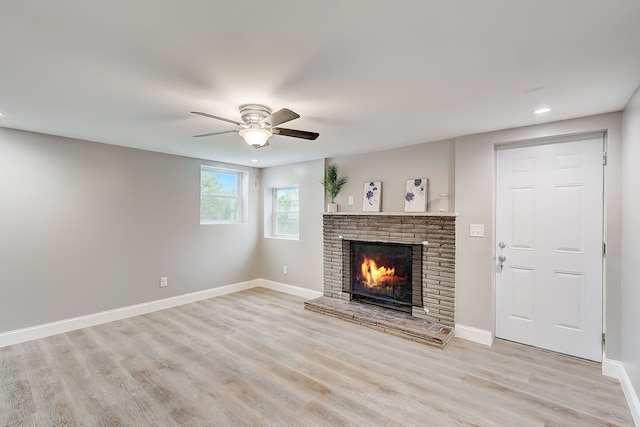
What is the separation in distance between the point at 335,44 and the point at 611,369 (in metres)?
3.50

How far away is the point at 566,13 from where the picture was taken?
1.31 m

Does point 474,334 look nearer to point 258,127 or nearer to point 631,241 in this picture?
point 631,241

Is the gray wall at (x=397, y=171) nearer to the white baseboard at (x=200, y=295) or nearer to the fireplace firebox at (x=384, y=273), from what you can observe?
the fireplace firebox at (x=384, y=273)

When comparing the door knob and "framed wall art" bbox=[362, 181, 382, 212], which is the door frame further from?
"framed wall art" bbox=[362, 181, 382, 212]

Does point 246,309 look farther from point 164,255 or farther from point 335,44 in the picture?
point 335,44

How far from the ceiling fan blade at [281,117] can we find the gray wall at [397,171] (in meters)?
2.18

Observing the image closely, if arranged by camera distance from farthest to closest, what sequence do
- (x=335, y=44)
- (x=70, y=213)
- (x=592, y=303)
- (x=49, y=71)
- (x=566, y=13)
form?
(x=70, y=213) < (x=592, y=303) < (x=49, y=71) < (x=335, y=44) < (x=566, y=13)

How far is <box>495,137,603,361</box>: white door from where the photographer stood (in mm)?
2771

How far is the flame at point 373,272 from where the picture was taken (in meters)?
4.11

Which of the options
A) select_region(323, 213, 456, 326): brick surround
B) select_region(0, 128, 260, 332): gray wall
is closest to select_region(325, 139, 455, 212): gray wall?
select_region(323, 213, 456, 326): brick surround

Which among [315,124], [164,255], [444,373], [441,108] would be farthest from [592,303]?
[164,255]

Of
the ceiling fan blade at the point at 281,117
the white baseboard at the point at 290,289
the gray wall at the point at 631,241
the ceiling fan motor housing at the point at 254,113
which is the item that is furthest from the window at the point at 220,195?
the gray wall at the point at 631,241

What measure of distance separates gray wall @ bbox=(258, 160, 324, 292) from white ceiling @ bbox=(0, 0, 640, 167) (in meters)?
2.07

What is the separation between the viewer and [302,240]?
5102 millimetres
